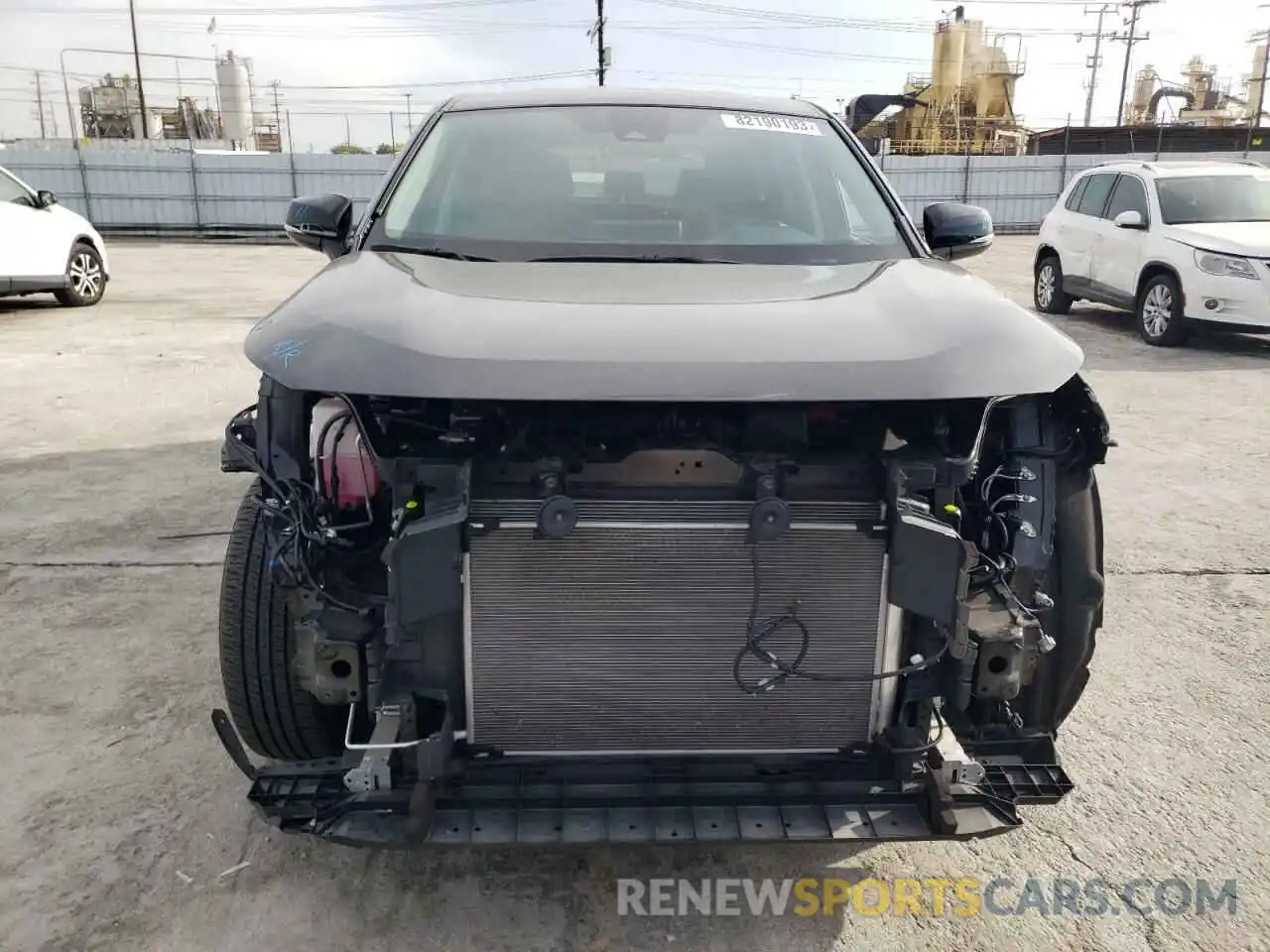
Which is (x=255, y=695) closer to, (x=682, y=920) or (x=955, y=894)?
(x=682, y=920)

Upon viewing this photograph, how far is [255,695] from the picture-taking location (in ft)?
7.15

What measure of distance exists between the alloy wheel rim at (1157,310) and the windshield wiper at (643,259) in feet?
25.2

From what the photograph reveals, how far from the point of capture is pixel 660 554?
1.80 metres

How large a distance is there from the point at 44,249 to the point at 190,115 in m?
49.0

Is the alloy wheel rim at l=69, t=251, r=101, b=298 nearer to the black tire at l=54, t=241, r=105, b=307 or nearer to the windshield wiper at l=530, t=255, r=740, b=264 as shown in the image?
the black tire at l=54, t=241, r=105, b=307

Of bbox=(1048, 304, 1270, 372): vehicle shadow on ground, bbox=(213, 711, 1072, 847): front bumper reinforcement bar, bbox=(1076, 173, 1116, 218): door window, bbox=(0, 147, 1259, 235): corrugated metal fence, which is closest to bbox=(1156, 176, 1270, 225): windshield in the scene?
bbox=(1076, 173, 1116, 218): door window

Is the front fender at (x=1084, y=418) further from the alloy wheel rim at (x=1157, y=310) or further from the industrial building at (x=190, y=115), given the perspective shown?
the industrial building at (x=190, y=115)

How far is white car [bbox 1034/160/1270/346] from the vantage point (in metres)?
8.15

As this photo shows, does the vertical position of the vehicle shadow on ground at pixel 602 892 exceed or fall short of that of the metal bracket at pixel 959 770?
it falls short

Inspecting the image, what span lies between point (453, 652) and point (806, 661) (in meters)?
0.68

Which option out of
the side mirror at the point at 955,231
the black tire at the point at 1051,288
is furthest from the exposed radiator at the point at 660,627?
the black tire at the point at 1051,288

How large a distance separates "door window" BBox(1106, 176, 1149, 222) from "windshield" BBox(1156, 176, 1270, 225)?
17cm

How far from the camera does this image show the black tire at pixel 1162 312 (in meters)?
8.52

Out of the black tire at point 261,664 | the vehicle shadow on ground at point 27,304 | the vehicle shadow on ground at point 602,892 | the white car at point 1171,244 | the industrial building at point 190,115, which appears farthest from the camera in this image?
the industrial building at point 190,115
